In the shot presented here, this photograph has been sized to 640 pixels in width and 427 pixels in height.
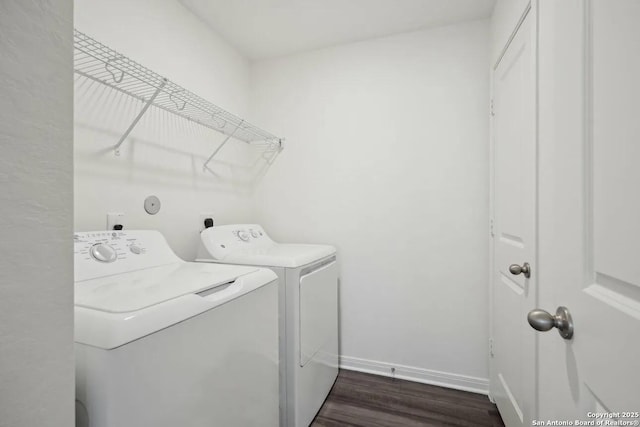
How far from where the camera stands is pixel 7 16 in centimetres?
36

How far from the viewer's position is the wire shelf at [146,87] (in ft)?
3.84

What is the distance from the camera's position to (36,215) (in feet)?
1.29

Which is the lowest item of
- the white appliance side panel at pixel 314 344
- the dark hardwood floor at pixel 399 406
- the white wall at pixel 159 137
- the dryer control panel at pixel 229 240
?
the dark hardwood floor at pixel 399 406

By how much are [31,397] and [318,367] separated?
1.59 meters

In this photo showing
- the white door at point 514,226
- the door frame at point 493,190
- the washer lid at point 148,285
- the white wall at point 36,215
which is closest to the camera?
the white wall at point 36,215

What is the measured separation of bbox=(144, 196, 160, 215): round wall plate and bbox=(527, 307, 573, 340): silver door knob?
5.61ft

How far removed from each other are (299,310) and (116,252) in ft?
2.86

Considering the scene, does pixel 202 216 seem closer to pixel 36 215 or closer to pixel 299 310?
pixel 299 310

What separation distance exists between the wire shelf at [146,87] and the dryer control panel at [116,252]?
0.47 metres

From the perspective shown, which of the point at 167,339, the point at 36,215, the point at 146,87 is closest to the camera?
the point at 36,215

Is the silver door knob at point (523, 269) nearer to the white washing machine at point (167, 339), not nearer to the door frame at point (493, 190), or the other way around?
the door frame at point (493, 190)

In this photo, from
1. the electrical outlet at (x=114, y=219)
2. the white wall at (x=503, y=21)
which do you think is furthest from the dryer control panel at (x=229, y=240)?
the white wall at (x=503, y=21)

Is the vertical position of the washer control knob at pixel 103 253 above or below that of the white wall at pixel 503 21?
below

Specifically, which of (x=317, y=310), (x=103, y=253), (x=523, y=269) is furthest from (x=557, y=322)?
(x=103, y=253)
